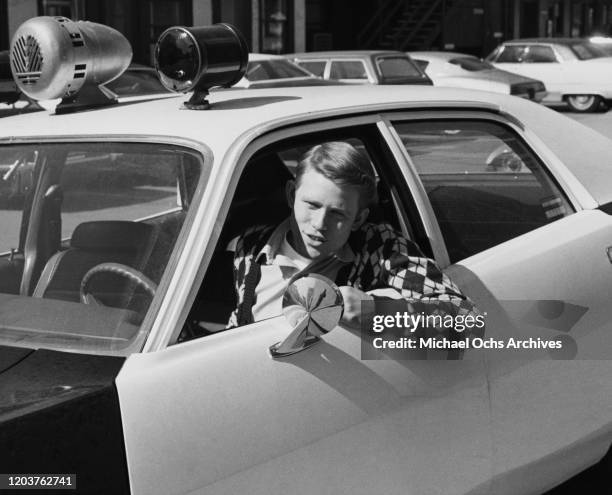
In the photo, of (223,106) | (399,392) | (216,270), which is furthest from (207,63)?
(399,392)

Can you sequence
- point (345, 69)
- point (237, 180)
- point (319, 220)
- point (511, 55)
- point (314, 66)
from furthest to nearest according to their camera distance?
point (511, 55), point (314, 66), point (345, 69), point (319, 220), point (237, 180)

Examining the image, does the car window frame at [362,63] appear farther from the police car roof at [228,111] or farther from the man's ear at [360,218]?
the man's ear at [360,218]

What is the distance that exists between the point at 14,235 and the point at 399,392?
1.26 meters

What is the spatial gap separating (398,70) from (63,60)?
15049mm

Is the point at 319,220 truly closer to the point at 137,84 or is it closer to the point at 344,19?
the point at 137,84

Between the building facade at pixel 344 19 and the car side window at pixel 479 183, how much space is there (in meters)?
15.9

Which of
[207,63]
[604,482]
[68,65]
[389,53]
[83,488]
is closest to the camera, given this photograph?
[83,488]

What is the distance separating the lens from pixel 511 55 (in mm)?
24156

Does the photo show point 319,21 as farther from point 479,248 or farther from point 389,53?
point 479,248

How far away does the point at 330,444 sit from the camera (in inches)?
87.0

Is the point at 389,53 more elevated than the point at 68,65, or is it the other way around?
the point at 68,65

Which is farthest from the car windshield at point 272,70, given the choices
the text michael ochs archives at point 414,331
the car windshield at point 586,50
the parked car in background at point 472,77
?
the text michael ochs archives at point 414,331

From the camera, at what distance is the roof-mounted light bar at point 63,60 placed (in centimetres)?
281

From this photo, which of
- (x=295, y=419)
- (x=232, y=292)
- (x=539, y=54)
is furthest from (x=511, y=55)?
(x=295, y=419)
